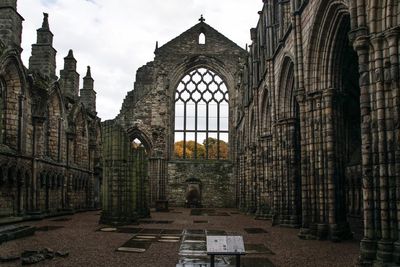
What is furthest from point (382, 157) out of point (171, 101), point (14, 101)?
point (171, 101)

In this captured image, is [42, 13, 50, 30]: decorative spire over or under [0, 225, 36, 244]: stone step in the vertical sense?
over

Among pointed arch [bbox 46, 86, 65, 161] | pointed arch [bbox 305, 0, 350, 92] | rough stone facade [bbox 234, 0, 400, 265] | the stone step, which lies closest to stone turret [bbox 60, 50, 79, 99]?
pointed arch [bbox 46, 86, 65, 161]

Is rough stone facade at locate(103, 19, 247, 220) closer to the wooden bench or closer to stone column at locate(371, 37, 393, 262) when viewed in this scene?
stone column at locate(371, 37, 393, 262)

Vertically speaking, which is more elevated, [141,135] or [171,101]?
[171,101]

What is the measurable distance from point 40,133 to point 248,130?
1231 cm

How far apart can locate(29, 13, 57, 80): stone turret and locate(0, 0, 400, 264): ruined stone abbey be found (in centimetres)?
6

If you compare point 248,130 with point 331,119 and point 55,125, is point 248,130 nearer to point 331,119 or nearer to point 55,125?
point 55,125

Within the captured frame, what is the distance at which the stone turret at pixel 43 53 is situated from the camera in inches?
876

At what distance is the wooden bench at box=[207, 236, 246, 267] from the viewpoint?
590 centimetres

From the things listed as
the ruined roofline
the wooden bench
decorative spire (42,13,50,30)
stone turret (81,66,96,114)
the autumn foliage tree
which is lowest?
the wooden bench

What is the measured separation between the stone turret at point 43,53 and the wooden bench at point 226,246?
18488mm

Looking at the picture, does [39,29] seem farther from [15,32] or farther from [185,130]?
[185,130]

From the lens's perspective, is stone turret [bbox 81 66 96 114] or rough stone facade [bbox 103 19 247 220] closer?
stone turret [bbox 81 66 96 114]

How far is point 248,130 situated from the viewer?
26.6 m
